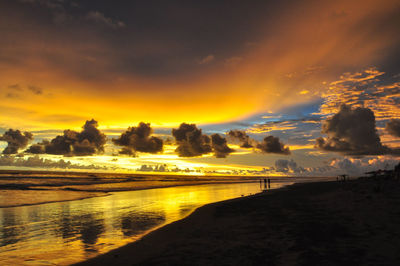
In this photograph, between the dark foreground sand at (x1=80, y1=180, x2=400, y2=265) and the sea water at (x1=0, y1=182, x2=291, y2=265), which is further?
the sea water at (x1=0, y1=182, x2=291, y2=265)

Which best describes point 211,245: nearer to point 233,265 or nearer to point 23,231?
point 233,265

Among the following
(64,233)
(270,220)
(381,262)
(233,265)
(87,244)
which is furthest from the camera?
(270,220)

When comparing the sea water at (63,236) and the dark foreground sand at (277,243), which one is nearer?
the dark foreground sand at (277,243)

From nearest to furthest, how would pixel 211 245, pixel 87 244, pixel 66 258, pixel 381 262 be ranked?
pixel 381 262 → pixel 66 258 → pixel 211 245 → pixel 87 244

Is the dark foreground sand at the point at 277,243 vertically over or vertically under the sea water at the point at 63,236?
over

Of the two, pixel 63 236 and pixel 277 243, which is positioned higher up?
pixel 277 243

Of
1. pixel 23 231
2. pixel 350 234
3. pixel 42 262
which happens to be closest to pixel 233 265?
pixel 350 234

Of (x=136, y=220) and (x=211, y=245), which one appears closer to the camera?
(x=211, y=245)

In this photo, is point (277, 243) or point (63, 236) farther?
point (63, 236)

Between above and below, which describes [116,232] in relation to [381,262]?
below

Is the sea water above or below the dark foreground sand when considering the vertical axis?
below

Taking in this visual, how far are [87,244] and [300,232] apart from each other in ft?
33.0

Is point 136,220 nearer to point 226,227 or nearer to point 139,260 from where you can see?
point 226,227

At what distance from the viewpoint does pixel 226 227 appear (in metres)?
14.9
